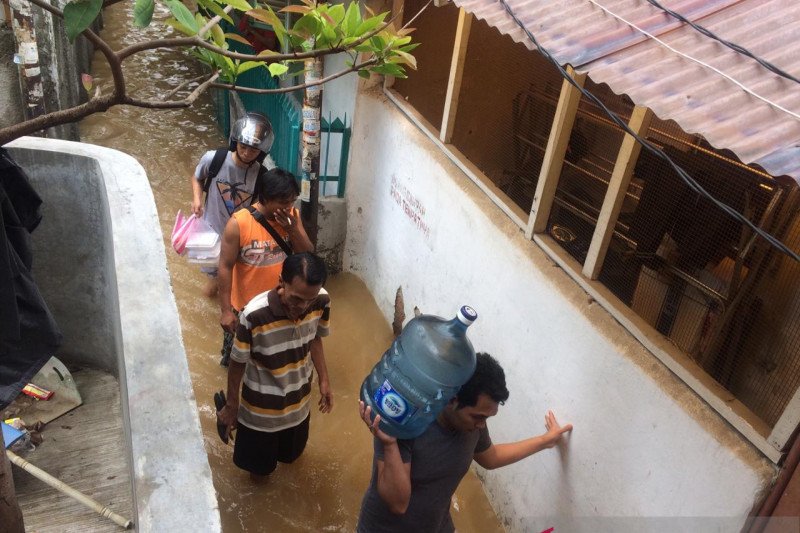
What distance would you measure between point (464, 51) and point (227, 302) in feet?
7.75

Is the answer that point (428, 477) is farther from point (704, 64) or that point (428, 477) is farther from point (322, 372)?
point (704, 64)

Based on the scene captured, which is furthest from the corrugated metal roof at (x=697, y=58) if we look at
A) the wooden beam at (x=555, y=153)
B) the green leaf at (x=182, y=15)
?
the green leaf at (x=182, y=15)

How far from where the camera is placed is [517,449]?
2.67 m

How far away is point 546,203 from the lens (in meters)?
3.33

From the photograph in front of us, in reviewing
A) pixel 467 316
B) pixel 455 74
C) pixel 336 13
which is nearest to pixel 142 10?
pixel 336 13

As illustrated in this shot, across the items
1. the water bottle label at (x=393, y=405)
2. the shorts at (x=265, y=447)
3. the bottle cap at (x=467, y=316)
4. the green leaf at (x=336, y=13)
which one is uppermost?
the green leaf at (x=336, y=13)

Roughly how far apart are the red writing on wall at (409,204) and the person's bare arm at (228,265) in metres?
1.65

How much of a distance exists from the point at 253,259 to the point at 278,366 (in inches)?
31.1

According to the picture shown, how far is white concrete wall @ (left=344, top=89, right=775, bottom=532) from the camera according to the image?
2.32 meters

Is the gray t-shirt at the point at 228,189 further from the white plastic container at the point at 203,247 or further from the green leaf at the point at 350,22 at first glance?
the green leaf at the point at 350,22

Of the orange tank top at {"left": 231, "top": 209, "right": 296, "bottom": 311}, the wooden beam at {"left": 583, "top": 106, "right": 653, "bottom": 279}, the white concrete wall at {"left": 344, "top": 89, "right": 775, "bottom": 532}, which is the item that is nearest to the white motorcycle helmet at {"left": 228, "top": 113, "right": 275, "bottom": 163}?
the orange tank top at {"left": 231, "top": 209, "right": 296, "bottom": 311}

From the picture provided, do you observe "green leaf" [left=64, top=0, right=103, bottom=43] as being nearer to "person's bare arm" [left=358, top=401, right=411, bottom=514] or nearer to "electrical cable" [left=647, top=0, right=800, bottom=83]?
"person's bare arm" [left=358, top=401, right=411, bottom=514]

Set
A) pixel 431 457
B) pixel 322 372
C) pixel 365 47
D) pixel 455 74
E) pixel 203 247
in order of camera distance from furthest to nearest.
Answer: pixel 455 74, pixel 203 247, pixel 322 372, pixel 431 457, pixel 365 47

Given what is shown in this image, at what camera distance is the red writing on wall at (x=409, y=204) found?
15.2 feet
